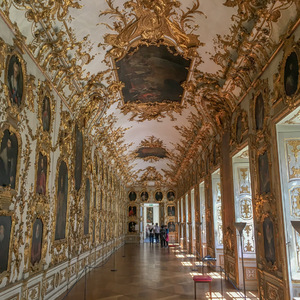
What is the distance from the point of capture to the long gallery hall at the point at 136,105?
6465 millimetres

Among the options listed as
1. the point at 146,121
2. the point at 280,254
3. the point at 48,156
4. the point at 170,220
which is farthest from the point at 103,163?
the point at 170,220

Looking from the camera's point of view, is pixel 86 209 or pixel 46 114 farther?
pixel 86 209

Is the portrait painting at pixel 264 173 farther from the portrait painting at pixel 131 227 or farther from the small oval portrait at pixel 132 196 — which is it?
the small oval portrait at pixel 132 196

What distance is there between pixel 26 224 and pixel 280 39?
24.6 feet

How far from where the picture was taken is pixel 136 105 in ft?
53.0

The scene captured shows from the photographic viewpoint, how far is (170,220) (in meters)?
37.2

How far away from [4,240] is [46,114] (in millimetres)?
3849

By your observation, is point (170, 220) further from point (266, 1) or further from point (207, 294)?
point (266, 1)

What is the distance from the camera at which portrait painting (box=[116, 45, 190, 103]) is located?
1117cm

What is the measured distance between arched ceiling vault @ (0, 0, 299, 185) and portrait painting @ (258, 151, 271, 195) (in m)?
2.61

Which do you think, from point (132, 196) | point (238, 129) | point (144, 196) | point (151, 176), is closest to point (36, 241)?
point (238, 129)

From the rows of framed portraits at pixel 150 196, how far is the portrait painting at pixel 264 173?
29.6 m

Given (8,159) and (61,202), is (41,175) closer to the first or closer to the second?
(8,159)

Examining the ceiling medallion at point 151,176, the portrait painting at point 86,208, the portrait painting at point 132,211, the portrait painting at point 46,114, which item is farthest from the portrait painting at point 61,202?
the portrait painting at point 132,211
